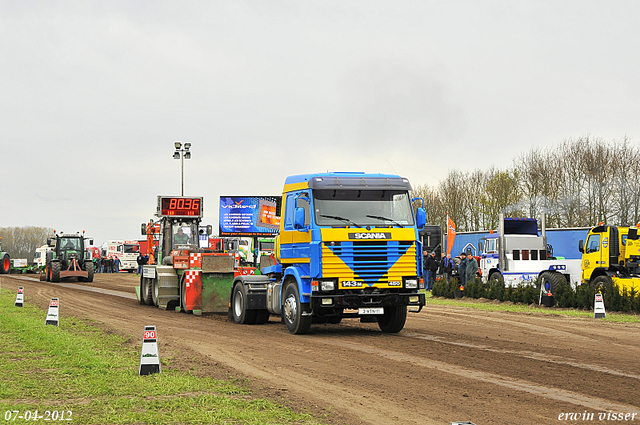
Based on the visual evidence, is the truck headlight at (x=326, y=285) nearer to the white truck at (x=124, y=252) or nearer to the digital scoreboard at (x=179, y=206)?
the digital scoreboard at (x=179, y=206)

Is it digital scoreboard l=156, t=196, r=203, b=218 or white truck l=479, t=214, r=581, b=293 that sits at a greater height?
digital scoreboard l=156, t=196, r=203, b=218

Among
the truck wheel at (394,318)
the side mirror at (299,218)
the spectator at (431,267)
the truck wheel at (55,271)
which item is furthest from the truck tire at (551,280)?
the truck wheel at (55,271)

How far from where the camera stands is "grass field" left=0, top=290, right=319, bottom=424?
265 inches

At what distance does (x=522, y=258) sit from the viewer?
97.5 ft

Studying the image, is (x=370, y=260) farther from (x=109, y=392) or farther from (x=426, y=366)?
(x=109, y=392)

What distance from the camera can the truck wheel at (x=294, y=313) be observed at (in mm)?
13516

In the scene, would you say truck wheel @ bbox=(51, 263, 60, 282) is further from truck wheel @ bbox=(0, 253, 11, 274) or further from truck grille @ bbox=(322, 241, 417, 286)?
truck grille @ bbox=(322, 241, 417, 286)

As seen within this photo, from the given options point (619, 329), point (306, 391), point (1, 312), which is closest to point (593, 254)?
point (619, 329)

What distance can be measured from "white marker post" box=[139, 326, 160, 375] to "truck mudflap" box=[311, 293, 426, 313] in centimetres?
448

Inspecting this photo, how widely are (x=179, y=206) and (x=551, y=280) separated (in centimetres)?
1419

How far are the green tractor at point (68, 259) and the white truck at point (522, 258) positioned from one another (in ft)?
85.5

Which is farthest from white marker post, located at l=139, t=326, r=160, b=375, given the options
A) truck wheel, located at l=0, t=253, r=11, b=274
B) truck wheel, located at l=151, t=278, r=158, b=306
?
truck wheel, located at l=0, t=253, r=11, b=274

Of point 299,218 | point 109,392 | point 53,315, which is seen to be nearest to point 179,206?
point 53,315

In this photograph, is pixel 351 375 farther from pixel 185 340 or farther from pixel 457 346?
pixel 185 340
